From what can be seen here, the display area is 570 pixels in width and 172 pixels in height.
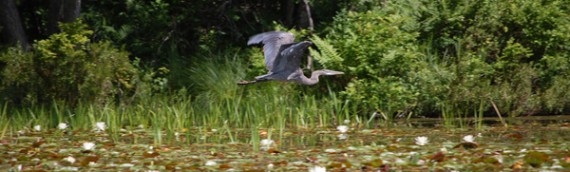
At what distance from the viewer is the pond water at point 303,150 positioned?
628 centimetres

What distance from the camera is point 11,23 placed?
14.3 meters

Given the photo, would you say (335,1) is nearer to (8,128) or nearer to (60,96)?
(60,96)

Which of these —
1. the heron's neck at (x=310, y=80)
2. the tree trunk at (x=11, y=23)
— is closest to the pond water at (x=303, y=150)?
the heron's neck at (x=310, y=80)

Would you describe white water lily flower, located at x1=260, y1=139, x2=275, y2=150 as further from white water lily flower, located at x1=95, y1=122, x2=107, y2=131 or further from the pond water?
white water lily flower, located at x1=95, y1=122, x2=107, y2=131

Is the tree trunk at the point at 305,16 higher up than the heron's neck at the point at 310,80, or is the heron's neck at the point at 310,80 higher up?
the tree trunk at the point at 305,16

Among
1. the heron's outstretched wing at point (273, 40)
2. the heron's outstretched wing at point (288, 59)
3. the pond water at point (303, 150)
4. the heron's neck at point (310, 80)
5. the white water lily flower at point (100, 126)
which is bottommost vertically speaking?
the pond water at point (303, 150)

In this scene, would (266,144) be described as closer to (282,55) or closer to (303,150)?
(303,150)

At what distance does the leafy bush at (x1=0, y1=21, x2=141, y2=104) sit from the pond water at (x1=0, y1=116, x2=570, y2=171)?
2114 mm

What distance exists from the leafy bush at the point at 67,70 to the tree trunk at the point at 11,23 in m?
2.27

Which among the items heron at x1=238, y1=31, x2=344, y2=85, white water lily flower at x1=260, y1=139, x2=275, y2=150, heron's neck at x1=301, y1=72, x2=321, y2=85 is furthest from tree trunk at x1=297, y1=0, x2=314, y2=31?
white water lily flower at x1=260, y1=139, x2=275, y2=150

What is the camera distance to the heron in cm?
1027

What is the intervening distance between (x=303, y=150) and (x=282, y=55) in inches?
131

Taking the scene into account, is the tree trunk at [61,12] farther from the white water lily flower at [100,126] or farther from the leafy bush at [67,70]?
the white water lily flower at [100,126]

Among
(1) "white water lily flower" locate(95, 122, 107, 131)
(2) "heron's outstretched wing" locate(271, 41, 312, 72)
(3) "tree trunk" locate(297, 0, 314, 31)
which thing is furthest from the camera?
(3) "tree trunk" locate(297, 0, 314, 31)
